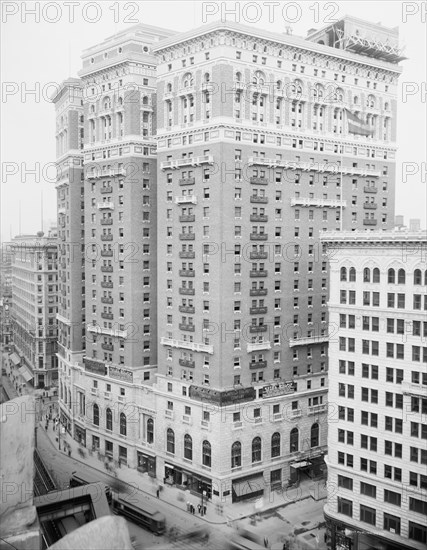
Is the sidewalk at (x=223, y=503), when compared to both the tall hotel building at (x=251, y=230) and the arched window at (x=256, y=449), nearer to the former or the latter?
the tall hotel building at (x=251, y=230)

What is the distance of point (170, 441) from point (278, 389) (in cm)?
1588

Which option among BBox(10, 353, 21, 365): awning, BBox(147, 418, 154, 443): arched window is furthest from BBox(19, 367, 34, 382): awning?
BBox(147, 418, 154, 443): arched window

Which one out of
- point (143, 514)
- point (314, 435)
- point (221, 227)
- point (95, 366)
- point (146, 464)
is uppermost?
point (221, 227)

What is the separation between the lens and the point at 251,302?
76.7 m

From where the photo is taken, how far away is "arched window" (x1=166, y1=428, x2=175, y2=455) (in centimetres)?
8038

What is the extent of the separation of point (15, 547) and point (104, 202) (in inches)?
3023

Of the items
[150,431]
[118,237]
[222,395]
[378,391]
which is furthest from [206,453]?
[118,237]

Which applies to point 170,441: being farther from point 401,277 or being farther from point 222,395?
point 401,277

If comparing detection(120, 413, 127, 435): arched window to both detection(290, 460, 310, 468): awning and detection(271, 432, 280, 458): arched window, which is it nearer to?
detection(271, 432, 280, 458): arched window

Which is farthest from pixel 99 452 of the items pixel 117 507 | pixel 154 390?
pixel 117 507

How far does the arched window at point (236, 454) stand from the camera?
74.7 meters

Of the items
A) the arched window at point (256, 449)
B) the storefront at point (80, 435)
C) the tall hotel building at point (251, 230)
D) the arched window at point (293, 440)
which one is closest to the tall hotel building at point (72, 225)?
the storefront at point (80, 435)

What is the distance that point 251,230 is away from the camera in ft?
250

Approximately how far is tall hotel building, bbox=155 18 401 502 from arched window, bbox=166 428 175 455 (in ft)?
0.62
